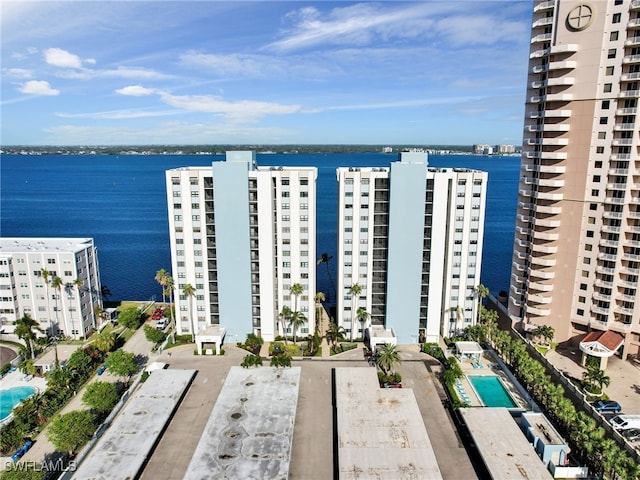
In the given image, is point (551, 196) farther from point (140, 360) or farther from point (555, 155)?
point (140, 360)

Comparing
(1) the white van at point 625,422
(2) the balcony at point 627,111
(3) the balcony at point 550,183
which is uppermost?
(2) the balcony at point 627,111

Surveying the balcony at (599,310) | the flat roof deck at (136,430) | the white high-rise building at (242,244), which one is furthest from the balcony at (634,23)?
the flat roof deck at (136,430)

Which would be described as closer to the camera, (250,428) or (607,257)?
(250,428)

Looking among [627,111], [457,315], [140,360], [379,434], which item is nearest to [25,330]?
[140,360]

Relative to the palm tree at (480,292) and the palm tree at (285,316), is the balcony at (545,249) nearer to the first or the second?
the palm tree at (480,292)

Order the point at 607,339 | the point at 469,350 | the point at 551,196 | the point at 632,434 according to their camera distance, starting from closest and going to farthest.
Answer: the point at 632,434 → the point at 607,339 → the point at 469,350 → the point at 551,196

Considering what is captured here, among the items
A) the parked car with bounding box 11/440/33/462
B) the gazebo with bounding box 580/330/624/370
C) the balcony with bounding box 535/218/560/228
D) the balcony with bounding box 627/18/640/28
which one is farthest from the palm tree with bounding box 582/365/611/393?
the parked car with bounding box 11/440/33/462

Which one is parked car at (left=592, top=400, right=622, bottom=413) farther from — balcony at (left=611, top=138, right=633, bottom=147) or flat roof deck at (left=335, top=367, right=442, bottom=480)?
balcony at (left=611, top=138, right=633, bottom=147)
